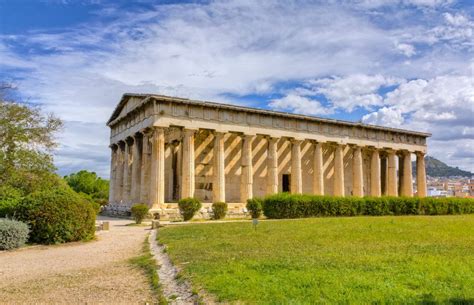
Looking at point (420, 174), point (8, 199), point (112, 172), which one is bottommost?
point (8, 199)

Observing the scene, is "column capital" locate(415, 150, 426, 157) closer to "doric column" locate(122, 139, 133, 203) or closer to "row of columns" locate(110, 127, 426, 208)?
"row of columns" locate(110, 127, 426, 208)

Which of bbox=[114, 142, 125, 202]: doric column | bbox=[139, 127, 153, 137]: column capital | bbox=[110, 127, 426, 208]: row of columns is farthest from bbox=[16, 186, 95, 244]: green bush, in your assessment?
bbox=[114, 142, 125, 202]: doric column

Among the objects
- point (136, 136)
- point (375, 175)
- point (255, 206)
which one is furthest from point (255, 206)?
point (375, 175)

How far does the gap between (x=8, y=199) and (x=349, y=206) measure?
21.3 m

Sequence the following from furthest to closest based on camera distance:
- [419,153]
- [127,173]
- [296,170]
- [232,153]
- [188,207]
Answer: [419,153] < [232,153] < [127,173] < [296,170] < [188,207]

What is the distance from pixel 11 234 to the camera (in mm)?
15453

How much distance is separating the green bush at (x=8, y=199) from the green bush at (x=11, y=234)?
2.01 metres

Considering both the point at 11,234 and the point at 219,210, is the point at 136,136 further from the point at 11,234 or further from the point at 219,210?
the point at 11,234

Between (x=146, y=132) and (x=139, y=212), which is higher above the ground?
(x=146, y=132)

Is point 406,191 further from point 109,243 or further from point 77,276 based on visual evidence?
point 77,276

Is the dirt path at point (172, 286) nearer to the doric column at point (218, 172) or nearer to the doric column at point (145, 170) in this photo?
the doric column at point (218, 172)

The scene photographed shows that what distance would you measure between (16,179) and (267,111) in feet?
74.7

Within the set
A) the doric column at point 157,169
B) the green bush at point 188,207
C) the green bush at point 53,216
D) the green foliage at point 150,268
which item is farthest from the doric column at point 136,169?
the green foliage at point 150,268

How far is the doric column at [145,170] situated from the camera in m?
36.2
